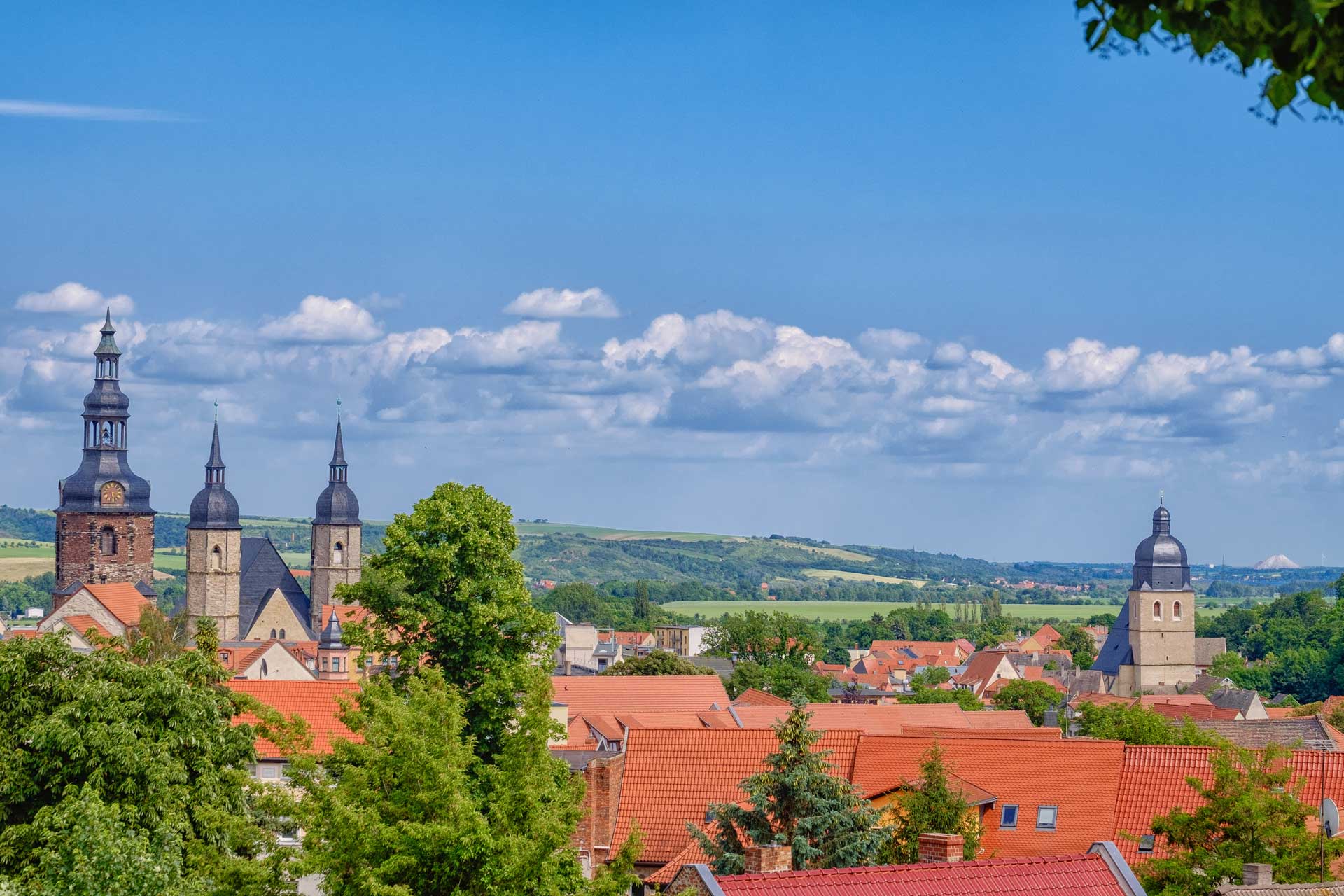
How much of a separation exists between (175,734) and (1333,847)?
1717 cm

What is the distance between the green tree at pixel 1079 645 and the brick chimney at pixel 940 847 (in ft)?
496

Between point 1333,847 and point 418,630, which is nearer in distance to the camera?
point 1333,847

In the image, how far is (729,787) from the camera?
3269cm

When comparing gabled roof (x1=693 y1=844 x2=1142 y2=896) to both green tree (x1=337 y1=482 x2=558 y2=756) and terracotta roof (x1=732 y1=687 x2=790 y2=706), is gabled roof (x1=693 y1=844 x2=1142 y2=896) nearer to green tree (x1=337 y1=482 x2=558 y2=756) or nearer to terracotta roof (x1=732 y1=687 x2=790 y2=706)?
green tree (x1=337 y1=482 x2=558 y2=756)

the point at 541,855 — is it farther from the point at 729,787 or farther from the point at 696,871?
the point at 729,787

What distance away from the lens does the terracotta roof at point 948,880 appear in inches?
719


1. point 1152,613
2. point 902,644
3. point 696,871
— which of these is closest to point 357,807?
point 696,871

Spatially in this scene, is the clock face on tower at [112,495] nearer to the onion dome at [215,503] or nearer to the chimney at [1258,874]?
the onion dome at [215,503]

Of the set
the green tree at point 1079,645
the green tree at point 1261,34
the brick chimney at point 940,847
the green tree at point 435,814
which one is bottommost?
the green tree at point 1079,645

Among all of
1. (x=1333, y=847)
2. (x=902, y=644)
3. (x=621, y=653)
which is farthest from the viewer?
(x=902, y=644)

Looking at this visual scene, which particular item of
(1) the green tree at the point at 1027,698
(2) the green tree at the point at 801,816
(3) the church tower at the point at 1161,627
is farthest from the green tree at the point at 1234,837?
(3) the church tower at the point at 1161,627

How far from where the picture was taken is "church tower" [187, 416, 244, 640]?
394ft

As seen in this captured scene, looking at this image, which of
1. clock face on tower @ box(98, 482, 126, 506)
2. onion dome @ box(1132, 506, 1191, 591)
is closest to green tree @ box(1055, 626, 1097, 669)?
onion dome @ box(1132, 506, 1191, 591)

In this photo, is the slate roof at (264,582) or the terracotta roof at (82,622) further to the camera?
the slate roof at (264,582)
